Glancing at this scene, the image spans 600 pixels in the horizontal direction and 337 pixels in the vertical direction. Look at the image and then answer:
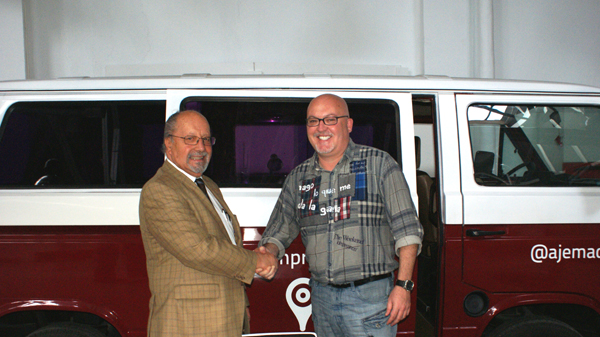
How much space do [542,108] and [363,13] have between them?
4.37 meters

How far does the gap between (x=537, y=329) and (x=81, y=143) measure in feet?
10.1

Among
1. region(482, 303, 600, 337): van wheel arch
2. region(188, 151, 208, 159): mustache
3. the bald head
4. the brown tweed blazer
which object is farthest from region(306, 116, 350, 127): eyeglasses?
region(482, 303, 600, 337): van wheel arch

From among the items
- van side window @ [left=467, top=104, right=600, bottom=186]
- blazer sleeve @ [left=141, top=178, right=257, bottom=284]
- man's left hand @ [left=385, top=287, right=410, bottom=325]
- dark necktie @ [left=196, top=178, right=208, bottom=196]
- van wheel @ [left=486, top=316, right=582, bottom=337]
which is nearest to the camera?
blazer sleeve @ [left=141, top=178, right=257, bottom=284]

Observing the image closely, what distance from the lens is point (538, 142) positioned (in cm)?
262

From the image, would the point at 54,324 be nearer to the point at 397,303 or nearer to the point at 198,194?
the point at 198,194

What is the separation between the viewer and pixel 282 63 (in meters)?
6.09

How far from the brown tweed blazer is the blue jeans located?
0.44 metres

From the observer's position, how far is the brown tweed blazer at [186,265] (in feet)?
5.24

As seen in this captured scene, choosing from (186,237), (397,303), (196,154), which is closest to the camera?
(186,237)

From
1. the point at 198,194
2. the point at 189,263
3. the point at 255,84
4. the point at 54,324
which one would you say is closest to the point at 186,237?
the point at 189,263

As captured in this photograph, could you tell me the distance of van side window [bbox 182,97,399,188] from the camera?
2.45 m

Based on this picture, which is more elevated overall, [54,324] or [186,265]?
[186,265]

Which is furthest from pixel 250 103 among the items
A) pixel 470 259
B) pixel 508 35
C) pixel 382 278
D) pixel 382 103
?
pixel 508 35

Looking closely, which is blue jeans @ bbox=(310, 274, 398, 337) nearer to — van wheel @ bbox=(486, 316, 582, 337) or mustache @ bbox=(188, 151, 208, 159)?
mustache @ bbox=(188, 151, 208, 159)
